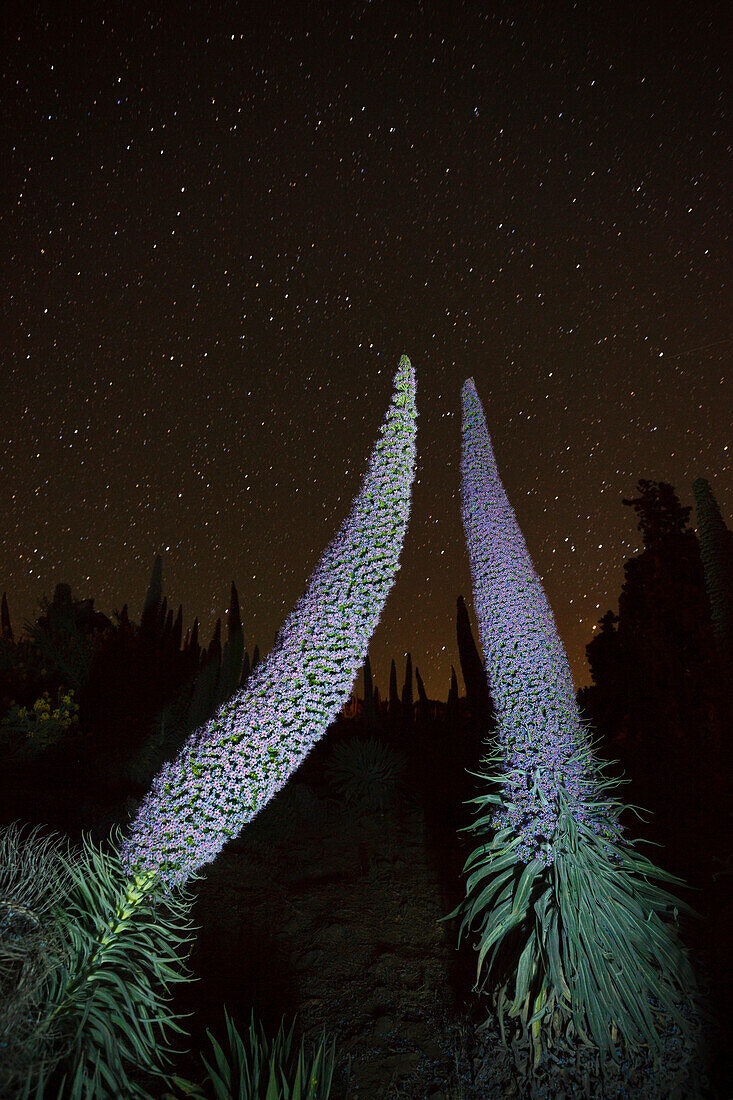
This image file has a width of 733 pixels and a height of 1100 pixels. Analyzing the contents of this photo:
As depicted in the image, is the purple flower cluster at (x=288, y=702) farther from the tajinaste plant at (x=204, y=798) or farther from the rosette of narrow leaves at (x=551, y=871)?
the rosette of narrow leaves at (x=551, y=871)

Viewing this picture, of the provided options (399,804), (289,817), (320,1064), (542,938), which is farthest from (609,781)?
(399,804)

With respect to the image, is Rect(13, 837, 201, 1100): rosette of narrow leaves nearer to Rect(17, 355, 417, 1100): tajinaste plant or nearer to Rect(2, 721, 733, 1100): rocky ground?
Rect(17, 355, 417, 1100): tajinaste plant

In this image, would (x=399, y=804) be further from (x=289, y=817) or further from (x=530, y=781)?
(x=530, y=781)

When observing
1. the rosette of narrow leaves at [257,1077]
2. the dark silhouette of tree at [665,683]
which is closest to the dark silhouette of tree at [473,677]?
the dark silhouette of tree at [665,683]

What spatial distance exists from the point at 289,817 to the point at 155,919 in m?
7.36

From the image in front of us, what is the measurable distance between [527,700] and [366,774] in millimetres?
8729

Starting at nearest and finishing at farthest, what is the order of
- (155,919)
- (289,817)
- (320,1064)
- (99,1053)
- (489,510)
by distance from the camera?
(99,1053) < (155,919) < (320,1064) < (489,510) < (289,817)

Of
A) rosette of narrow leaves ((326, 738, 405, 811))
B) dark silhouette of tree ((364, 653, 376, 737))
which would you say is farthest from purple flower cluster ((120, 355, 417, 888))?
dark silhouette of tree ((364, 653, 376, 737))

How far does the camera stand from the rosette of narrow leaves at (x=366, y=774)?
1128 centimetres

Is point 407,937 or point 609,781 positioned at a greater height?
point 609,781

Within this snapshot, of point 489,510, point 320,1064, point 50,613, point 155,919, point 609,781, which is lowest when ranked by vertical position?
point 320,1064

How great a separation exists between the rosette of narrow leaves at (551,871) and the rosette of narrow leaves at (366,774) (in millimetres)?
7620

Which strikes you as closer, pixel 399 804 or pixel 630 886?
pixel 630 886

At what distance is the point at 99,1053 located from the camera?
267cm
